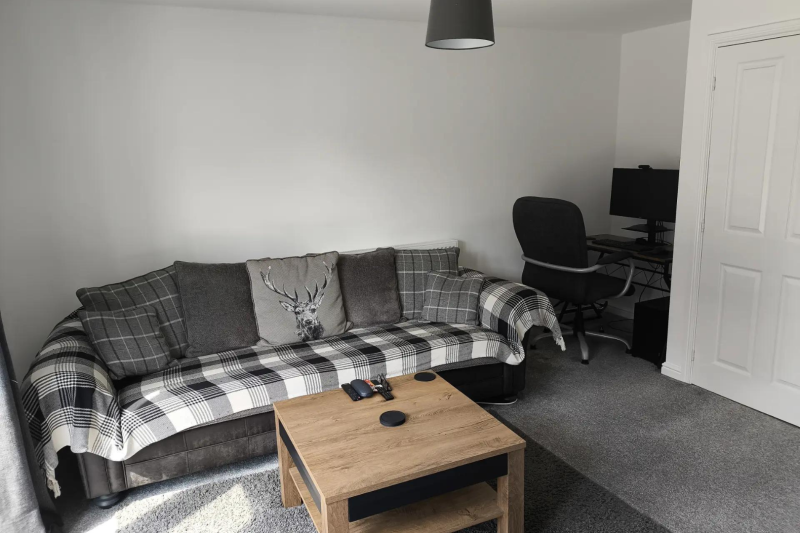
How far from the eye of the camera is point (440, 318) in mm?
3459

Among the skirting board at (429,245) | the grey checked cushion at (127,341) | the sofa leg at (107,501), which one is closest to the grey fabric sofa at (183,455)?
the sofa leg at (107,501)

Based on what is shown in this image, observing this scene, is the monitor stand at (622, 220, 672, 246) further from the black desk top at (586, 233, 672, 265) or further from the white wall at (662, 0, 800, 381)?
the white wall at (662, 0, 800, 381)

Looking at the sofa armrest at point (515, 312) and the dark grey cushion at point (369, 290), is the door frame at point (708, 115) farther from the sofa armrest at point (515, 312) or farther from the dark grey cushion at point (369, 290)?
the dark grey cushion at point (369, 290)

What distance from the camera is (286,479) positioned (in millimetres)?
2381

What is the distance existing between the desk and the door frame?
14.3 inches

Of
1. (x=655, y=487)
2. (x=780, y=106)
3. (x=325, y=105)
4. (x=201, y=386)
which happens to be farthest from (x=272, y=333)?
(x=780, y=106)

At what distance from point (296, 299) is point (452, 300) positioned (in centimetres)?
90

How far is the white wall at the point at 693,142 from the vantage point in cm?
301

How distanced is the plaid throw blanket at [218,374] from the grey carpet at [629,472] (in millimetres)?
304

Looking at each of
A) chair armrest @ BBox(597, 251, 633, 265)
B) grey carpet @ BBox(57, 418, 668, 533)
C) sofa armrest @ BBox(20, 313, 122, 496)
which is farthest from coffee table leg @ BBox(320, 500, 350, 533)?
chair armrest @ BBox(597, 251, 633, 265)

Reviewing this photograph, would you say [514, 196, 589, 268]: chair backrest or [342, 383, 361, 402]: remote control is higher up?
[514, 196, 589, 268]: chair backrest

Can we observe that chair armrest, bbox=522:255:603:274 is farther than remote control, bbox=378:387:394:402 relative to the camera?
Yes

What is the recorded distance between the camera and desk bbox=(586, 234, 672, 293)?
12.5 ft

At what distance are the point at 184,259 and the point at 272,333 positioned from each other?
76cm
